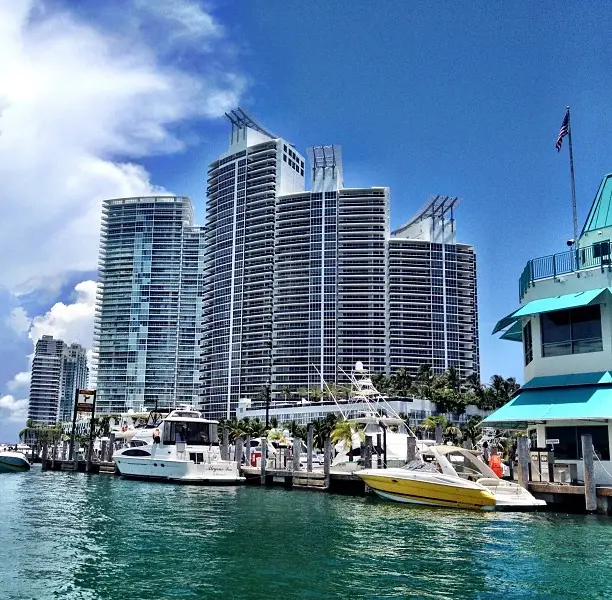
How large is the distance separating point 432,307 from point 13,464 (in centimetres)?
11596

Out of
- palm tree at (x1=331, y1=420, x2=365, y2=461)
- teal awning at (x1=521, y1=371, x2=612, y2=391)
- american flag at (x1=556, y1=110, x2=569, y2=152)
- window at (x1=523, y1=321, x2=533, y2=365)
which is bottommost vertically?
palm tree at (x1=331, y1=420, x2=365, y2=461)

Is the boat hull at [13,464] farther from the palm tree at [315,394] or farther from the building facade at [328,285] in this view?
the building facade at [328,285]

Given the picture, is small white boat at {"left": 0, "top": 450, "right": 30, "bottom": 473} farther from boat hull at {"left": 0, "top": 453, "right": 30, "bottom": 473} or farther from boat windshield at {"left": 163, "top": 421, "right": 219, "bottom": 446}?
boat windshield at {"left": 163, "top": 421, "right": 219, "bottom": 446}

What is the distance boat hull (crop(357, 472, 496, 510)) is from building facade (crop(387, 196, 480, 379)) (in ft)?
417

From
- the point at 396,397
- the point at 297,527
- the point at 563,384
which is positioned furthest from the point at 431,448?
the point at 396,397

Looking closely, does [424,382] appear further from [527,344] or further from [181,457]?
[527,344]

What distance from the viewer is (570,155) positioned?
3809 cm

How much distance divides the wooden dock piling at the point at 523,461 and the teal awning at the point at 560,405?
40.4 inches

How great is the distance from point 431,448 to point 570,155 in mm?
19030

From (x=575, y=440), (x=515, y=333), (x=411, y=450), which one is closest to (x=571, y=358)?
(x=575, y=440)

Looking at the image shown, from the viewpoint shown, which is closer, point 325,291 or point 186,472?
point 186,472

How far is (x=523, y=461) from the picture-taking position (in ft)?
96.6

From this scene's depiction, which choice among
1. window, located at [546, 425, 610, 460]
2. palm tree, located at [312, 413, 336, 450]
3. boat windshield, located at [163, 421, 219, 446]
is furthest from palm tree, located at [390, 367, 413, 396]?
window, located at [546, 425, 610, 460]

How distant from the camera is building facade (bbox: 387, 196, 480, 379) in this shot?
534 ft
